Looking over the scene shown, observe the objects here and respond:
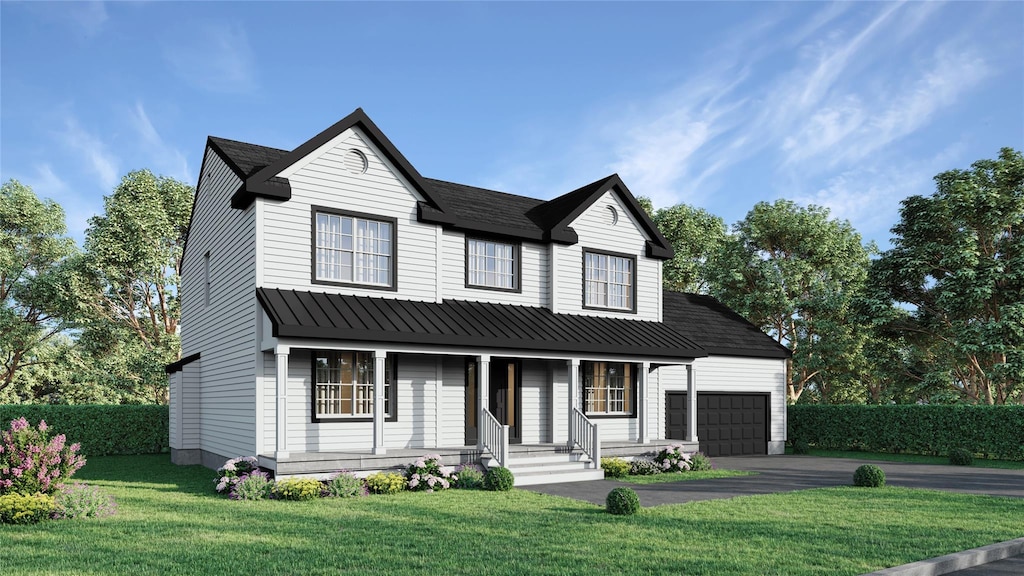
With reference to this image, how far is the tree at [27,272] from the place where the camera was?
109 ft

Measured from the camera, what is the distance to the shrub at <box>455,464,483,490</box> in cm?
1569

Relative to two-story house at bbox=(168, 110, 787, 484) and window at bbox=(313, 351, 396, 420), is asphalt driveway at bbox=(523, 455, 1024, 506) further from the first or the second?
window at bbox=(313, 351, 396, 420)

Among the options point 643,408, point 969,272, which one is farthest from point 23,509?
point 969,272

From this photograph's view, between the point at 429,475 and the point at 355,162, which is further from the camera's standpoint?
the point at 355,162

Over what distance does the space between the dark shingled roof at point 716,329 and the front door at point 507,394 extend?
7719mm

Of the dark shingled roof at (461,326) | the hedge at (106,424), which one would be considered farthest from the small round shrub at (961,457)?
the hedge at (106,424)

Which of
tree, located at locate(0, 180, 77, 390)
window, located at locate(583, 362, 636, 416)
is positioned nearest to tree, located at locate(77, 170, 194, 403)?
tree, located at locate(0, 180, 77, 390)

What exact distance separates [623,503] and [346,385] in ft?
24.4

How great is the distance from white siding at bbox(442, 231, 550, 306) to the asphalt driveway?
5386 millimetres

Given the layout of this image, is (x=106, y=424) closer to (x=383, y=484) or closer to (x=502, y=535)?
(x=383, y=484)

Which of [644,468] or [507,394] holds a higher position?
[507,394]

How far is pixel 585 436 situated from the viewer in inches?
715

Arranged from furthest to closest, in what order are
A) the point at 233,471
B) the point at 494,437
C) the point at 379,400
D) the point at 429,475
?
the point at 494,437
the point at 379,400
the point at 429,475
the point at 233,471

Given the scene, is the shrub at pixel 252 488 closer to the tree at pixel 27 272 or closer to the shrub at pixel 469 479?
the shrub at pixel 469 479
